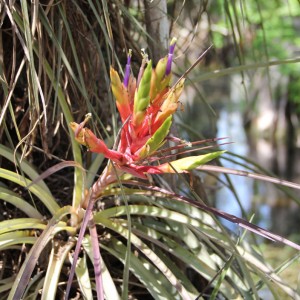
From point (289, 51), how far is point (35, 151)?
3146 mm

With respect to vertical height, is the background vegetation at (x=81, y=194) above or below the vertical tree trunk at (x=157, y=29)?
below

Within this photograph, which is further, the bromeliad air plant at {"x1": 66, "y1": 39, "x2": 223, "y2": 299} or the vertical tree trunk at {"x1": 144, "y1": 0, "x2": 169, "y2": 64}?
the vertical tree trunk at {"x1": 144, "y1": 0, "x2": 169, "y2": 64}

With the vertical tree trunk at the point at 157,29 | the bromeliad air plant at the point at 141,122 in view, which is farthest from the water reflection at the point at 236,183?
the bromeliad air plant at the point at 141,122

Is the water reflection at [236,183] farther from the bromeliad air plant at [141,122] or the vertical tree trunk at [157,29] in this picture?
the bromeliad air plant at [141,122]

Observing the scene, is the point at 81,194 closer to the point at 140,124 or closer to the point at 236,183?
the point at 140,124

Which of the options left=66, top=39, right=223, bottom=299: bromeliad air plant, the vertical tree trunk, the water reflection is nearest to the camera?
left=66, top=39, right=223, bottom=299: bromeliad air plant

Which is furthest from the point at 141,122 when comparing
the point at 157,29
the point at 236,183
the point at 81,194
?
the point at 236,183

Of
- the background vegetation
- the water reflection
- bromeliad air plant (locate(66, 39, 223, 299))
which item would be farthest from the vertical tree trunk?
the water reflection

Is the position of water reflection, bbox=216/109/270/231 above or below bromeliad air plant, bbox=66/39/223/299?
below

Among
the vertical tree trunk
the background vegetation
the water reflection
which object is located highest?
the vertical tree trunk

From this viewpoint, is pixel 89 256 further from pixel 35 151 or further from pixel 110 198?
pixel 35 151

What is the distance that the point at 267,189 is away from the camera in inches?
199

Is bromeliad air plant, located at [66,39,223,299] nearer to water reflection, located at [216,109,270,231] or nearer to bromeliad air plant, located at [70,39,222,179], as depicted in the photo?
bromeliad air plant, located at [70,39,222,179]

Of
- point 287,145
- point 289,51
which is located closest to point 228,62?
point 289,51
